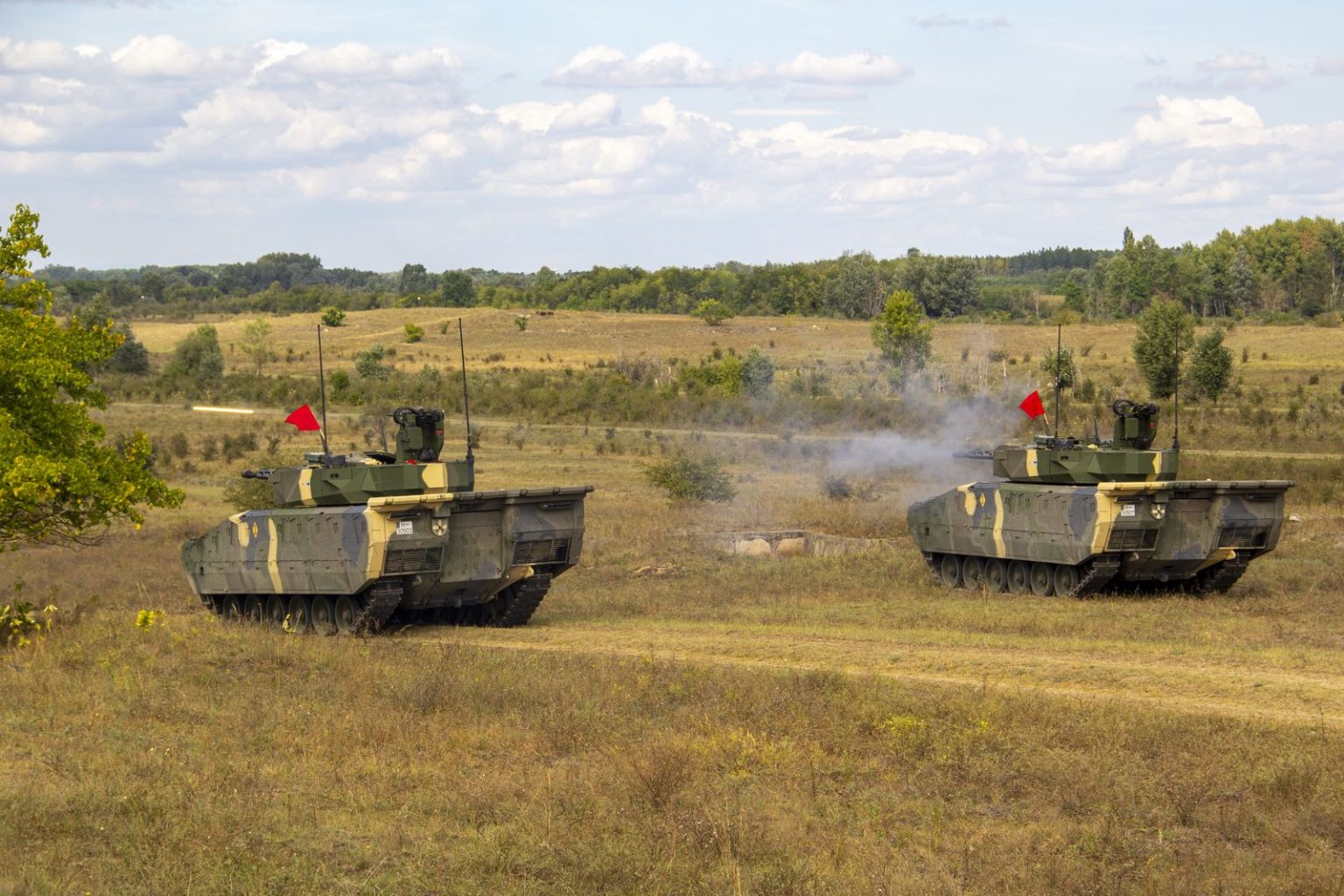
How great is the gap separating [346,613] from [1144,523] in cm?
1108

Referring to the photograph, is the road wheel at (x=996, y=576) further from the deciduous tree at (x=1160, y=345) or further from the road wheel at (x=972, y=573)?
the deciduous tree at (x=1160, y=345)

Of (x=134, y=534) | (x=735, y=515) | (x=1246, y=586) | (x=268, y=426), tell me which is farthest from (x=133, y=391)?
Result: (x=1246, y=586)

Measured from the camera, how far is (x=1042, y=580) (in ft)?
82.5

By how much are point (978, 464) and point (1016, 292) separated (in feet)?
299

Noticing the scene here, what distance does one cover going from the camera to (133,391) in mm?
69500

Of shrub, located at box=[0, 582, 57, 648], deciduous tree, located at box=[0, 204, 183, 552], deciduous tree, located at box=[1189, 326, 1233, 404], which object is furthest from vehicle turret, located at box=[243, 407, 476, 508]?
deciduous tree, located at box=[1189, 326, 1233, 404]

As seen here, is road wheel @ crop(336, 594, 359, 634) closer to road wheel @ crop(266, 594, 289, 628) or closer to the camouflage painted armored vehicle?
road wheel @ crop(266, 594, 289, 628)

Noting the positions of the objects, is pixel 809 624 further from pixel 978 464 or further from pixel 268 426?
pixel 268 426

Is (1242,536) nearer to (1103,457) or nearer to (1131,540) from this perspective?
(1131,540)

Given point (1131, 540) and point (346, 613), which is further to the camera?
point (1131, 540)

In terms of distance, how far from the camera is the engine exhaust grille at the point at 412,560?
786 inches

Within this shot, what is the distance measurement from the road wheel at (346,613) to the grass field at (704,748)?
95 cm

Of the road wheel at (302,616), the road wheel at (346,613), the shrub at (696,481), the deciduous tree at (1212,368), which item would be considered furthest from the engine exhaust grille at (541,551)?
the deciduous tree at (1212,368)

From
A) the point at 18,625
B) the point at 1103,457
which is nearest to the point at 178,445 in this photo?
the point at 18,625
